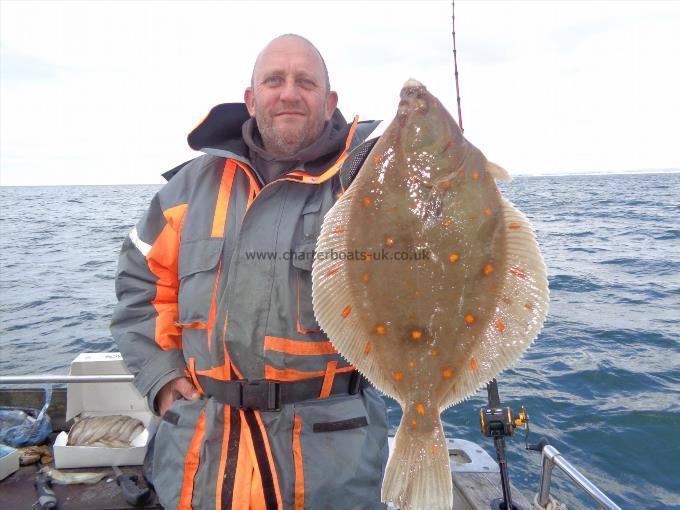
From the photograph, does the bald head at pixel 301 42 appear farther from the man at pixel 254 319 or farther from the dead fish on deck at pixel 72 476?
the dead fish on deck at pixel 72 476

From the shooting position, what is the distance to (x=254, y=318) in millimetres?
2354

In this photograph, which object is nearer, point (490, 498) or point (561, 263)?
point (490, 498)

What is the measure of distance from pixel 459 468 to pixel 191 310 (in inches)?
101

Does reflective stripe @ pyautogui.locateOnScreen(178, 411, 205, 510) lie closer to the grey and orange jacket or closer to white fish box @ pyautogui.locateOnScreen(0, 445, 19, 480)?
the grey and orange jacket

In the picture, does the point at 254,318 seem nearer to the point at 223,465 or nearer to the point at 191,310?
the point at 191,310

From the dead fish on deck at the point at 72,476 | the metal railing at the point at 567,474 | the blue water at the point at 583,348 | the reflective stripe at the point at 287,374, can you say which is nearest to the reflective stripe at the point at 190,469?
the reflective stripe at the point at 287,374

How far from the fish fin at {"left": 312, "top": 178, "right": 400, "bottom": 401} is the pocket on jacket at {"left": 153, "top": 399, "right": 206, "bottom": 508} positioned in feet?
2.74

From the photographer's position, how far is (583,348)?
874 centimetres

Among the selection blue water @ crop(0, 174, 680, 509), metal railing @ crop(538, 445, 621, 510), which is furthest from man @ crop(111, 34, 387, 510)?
blue water @ crop(0, 174, 680, 509)

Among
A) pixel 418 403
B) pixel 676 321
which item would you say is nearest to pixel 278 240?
pixel 418 403

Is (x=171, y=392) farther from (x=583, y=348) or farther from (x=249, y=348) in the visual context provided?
(x=583, y=348)

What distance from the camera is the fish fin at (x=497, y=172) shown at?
2.04 metres

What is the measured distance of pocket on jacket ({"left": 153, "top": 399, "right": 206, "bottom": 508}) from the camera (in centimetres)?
237

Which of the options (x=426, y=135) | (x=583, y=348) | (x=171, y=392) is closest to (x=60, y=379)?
(x=171, y=392)
